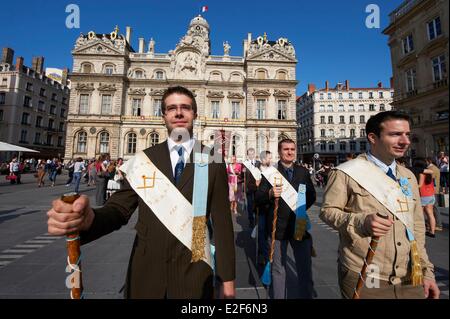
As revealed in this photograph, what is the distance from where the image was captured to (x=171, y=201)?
5.61ft

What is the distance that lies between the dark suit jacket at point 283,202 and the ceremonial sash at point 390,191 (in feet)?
4.43

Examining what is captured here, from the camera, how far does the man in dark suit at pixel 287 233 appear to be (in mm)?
2932

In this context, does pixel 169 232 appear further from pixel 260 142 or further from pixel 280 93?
pixel 280 93

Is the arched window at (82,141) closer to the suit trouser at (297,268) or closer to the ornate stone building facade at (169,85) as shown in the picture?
the ornate stone building facade at (169,85)

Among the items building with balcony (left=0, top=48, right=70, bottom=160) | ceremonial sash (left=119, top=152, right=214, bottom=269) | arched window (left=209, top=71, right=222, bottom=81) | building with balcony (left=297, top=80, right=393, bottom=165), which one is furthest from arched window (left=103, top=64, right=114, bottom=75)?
building with balcony (left=297, top=80, right=393, bottom=165)

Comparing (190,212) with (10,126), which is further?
(10,126)

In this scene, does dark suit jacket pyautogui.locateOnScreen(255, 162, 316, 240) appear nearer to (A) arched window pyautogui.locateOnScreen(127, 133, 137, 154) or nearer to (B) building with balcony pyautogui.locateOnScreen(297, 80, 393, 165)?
(A) arched window pyautogui.locateOnScreen(127, 133, 137, 154)

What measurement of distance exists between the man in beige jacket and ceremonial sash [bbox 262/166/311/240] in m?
1.04

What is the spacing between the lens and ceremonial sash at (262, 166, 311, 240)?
9.98 feet

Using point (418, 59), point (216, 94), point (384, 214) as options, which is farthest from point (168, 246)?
point (216, 94)

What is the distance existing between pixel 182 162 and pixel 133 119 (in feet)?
109

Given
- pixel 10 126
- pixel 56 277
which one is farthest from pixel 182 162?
pixel 10 126
